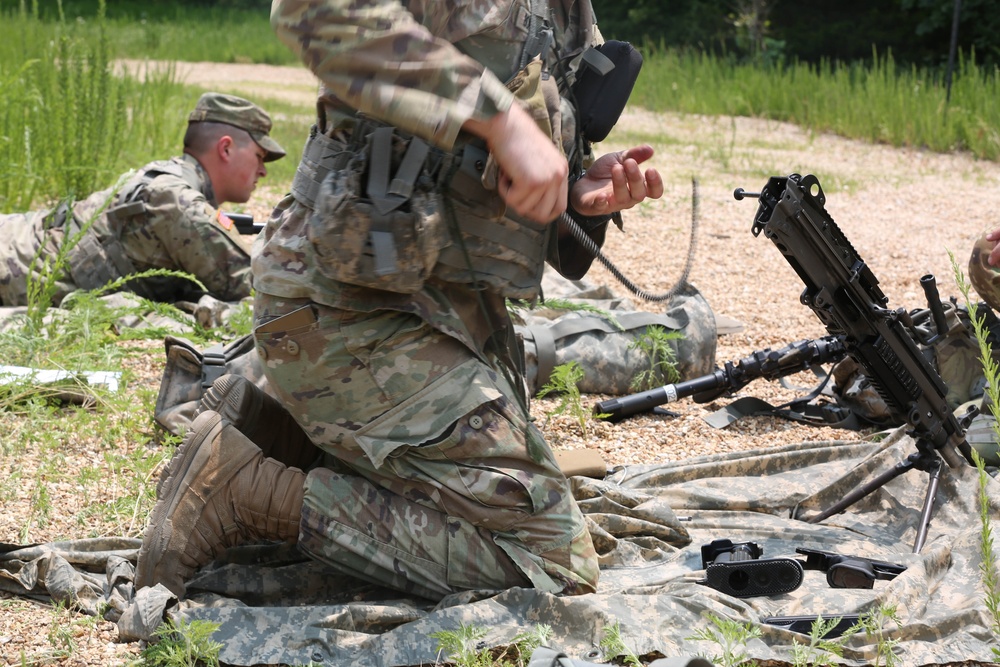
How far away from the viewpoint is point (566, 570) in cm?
246

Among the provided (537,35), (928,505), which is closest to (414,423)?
(537,35)

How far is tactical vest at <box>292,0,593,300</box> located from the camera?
2.27m

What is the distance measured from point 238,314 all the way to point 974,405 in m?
2.87

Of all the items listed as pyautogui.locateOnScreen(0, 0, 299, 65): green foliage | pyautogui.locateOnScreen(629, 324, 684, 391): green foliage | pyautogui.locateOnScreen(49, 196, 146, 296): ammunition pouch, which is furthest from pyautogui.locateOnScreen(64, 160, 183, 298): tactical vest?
pyautogui.locateOnScreen(0, 0, 299, 65): green foliage

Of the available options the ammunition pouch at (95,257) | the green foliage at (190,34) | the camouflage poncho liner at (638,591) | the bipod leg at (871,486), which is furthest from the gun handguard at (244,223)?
the green foliage at (190,34)

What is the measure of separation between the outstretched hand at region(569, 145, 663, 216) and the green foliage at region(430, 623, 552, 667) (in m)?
0.98

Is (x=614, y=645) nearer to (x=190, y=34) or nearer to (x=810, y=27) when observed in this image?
(x=810, y=27)

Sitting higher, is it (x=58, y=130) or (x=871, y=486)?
(x=871, y=486)

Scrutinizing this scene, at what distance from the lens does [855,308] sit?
299cm

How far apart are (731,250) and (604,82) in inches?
165

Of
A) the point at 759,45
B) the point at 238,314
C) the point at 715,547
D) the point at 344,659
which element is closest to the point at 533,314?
the point at 238,314

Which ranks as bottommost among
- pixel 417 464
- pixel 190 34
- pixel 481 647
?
pixel 190 34

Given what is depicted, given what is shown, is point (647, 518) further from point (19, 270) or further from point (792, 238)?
point (19, 270)

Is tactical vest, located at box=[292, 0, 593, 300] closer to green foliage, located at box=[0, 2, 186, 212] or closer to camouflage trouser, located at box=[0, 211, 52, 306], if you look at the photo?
camouflage trouser, located at box=[0, 211, 52, 306]
